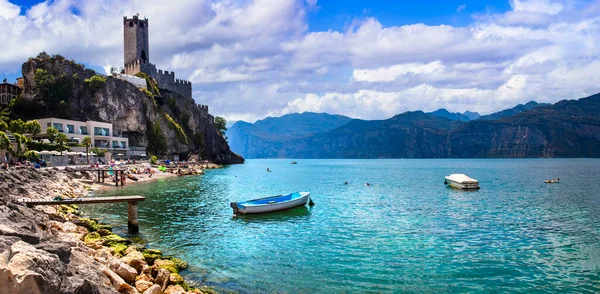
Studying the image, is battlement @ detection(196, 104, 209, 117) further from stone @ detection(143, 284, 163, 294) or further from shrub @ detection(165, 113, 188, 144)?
stone @ detection(143, 284, 163, 294)

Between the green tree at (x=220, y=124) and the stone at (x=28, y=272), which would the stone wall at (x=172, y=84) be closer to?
the green tree at (x=220, y=124)

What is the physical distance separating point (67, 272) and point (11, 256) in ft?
4.20

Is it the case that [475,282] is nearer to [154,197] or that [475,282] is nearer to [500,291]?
[500,291]

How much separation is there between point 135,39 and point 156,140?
35.2 meters

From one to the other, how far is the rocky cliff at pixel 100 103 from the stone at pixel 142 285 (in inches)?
3908

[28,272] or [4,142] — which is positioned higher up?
[4,142]

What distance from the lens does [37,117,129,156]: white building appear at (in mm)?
90812

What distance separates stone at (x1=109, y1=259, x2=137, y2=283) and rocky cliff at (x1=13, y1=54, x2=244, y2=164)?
9811 cm

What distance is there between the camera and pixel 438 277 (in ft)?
59.3

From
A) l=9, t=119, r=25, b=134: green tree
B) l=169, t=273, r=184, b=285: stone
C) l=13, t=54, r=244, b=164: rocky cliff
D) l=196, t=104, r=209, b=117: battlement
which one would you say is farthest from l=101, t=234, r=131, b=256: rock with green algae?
l=196, t=104, r=209, b=117: battlement

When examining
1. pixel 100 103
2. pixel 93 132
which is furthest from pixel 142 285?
pixel 100 103

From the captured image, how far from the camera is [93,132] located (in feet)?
327

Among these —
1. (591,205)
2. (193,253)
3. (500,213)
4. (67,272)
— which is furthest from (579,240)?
(67,272)

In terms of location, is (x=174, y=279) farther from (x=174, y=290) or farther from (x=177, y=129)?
(x=177, y=129)
